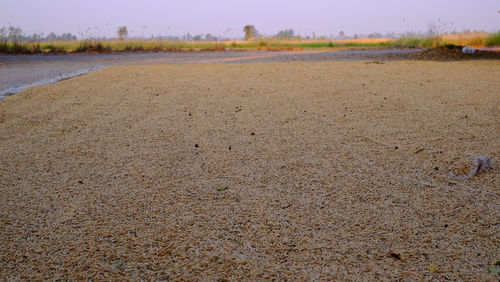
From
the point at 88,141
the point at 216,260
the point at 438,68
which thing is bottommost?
the point at 216,260

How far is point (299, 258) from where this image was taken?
4.45 ft

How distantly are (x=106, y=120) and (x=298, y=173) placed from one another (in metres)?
2.14

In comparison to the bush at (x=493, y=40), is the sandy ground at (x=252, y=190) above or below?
below

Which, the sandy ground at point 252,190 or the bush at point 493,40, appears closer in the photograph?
the sandy ground at point 252,190

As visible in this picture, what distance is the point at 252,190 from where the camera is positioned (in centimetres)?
191

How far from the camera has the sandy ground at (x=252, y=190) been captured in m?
1.35

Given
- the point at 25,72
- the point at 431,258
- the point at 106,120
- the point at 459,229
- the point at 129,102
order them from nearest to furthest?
the point at 431,258 → the point at 459,229 → the point at 106,120 → the point at 129,102 → the point at 25,72

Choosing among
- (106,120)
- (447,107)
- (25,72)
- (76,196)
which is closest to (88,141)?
(106,120)

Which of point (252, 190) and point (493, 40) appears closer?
point (252, 190)

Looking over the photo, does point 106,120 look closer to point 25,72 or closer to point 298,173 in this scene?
point 298,173

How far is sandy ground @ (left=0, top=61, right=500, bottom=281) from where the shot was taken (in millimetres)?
1347

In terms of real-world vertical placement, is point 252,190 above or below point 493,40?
below

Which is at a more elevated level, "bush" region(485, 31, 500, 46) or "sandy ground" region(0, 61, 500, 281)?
"bush" region(485, 31, 500, 46)

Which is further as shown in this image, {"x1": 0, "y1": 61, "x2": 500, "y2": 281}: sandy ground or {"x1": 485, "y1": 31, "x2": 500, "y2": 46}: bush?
A: {"x1": 485, "y1": 31, "x2": 500, "y2": 46}: bush
